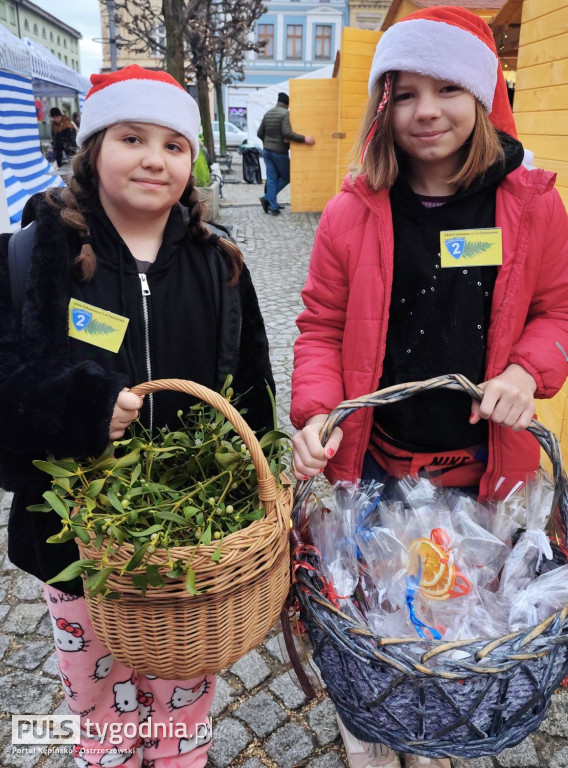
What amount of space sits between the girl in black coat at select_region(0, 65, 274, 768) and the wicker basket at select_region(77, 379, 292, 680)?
0.32 meters

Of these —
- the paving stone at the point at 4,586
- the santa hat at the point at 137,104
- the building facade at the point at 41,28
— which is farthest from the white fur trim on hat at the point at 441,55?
the building facade at the point at 41,28

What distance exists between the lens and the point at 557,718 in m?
2.07

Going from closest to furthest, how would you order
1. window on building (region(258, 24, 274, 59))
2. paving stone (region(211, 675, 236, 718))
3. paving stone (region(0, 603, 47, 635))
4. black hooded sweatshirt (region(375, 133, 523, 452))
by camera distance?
black hooded sweatshirt (region(375, 133, 523, 452)) < paving stone (region(211, 675, 236, 718)) < paving stone (region(0, 603, 47, 635)) < window on building (region(258, 24, 274, 59))

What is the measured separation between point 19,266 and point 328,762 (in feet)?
5.59

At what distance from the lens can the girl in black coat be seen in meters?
1.35

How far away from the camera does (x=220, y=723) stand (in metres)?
2.08

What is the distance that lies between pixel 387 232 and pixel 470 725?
107 centimetres

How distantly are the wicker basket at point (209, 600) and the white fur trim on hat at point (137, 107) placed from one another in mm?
690

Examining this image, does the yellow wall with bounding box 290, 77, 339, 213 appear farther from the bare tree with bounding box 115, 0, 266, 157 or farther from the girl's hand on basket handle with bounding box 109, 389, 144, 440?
the girl's hand on basket handle with bounding box 109, 389, 144, 440

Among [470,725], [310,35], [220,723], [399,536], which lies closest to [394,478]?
[399,536]

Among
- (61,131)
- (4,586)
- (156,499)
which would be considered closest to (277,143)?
(61,131)

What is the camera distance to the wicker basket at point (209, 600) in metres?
1.11

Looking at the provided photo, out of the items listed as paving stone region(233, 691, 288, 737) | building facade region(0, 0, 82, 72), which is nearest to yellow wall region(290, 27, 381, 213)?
paving stone region(233, 691, 288, 737)

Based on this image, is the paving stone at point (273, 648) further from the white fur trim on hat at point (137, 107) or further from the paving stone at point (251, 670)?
the white fur trim on hat at point (137, 107)
